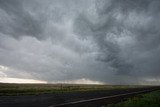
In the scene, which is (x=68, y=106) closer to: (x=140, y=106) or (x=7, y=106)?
(x=7, y=106)

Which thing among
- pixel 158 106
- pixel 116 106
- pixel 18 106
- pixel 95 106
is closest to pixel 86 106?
pixel 95 106

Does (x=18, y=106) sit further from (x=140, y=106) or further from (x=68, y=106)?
(x=140, y=106)

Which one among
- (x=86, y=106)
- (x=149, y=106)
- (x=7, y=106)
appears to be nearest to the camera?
(x=7, y=106)

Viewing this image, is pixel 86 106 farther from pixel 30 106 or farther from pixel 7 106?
pixel 7 106

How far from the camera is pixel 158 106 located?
839 inches

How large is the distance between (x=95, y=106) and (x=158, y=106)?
7.49 m

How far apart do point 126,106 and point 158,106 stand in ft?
13.9

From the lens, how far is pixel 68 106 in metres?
17.4

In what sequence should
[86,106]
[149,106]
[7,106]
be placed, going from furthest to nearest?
[149,106] → [86,106] → [7,106]

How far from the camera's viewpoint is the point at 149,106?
68.2 feet

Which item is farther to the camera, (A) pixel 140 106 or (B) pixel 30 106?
(A) pixel 140 106

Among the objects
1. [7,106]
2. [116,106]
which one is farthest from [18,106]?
[116,106]

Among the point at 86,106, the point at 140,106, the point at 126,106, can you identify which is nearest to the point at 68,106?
the point at 86,106

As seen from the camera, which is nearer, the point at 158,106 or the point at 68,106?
the point at 68,106
